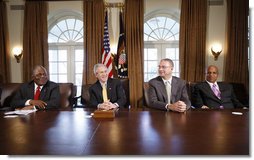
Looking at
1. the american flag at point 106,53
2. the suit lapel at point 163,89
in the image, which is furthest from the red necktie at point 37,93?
the american flag at point 106,53

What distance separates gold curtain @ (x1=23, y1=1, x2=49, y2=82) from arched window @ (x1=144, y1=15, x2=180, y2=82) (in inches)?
97.3

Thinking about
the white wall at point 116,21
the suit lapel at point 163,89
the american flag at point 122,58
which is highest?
the white wall at point 116,21

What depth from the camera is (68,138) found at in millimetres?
1502

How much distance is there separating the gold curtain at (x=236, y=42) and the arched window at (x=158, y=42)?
47.7 inches

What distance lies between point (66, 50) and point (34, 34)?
2.87 feet

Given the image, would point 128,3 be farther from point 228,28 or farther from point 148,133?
point 148,133

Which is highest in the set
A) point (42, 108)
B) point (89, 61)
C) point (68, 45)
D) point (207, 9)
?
point (207, 9)

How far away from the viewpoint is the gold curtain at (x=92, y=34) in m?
5.58

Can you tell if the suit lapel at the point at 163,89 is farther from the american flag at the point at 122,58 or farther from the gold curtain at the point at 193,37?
the gold curtain at the point at 193,37

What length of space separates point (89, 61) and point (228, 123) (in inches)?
163

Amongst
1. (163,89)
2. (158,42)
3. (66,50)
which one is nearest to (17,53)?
(66,50)

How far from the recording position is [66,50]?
6176mm

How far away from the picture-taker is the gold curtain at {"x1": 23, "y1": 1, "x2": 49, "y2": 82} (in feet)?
18.5

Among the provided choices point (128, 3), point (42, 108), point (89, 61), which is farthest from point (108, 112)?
point (128, 3)
